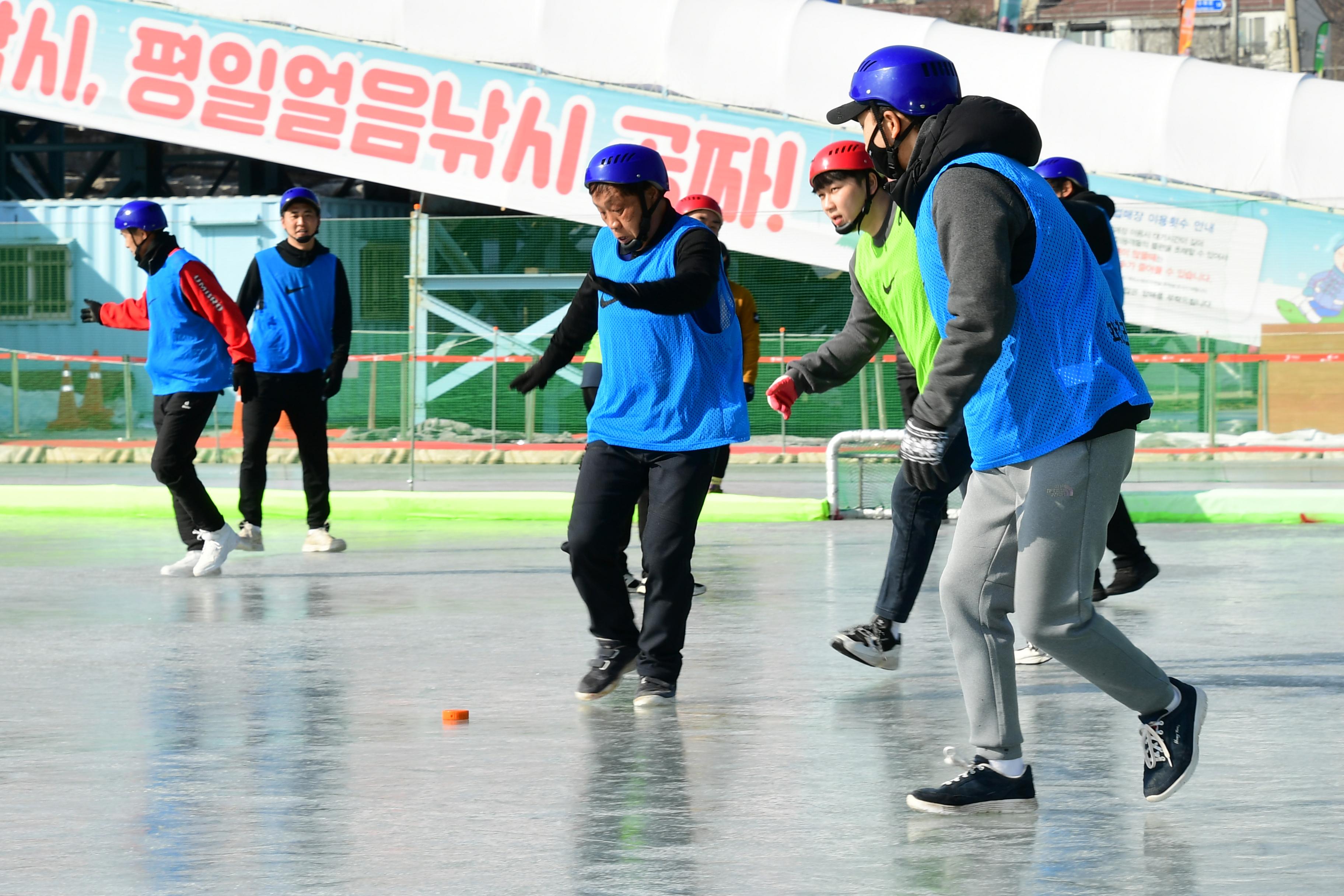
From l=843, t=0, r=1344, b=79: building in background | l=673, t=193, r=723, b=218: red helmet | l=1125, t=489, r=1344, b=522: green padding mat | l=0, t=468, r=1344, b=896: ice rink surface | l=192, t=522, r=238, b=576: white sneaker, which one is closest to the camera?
l=0, t=468, r=1344, b=896: ice rink surface

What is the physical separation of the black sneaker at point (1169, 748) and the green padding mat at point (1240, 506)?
26.3 feet

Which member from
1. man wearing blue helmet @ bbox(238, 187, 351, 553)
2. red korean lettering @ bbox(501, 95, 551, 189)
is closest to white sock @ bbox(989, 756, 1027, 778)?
man wearing blue helmet @ bbox(238, 187, 351, 553)

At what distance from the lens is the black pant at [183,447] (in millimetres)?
9555

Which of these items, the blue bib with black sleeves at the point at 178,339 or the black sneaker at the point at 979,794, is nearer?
the black sneaker at the point at 979,794

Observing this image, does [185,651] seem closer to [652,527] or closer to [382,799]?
[652,527]

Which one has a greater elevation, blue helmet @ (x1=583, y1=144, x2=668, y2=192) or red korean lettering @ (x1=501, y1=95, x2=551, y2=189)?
red korean lettering @ (x1=501, y1=95, x2=551, y2=189)

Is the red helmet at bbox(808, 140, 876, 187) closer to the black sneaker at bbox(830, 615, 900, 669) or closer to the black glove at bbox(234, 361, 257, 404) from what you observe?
the black sneaker at bbox(830, 615, 900, 669)

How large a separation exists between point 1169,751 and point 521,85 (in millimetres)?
18882

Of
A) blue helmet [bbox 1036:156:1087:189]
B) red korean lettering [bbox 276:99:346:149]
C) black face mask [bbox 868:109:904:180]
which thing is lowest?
black face mask [bbox 868:109:904:180]

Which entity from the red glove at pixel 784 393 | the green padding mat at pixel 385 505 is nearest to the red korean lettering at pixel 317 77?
the green padding mat at pixel 385 505

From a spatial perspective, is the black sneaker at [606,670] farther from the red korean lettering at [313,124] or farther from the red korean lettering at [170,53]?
the red korean lettering at [170,53]

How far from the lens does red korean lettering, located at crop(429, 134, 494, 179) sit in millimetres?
22438

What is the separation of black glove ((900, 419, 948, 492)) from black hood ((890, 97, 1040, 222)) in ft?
1.65

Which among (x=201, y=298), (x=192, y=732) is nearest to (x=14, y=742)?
(x=192, y=732)
